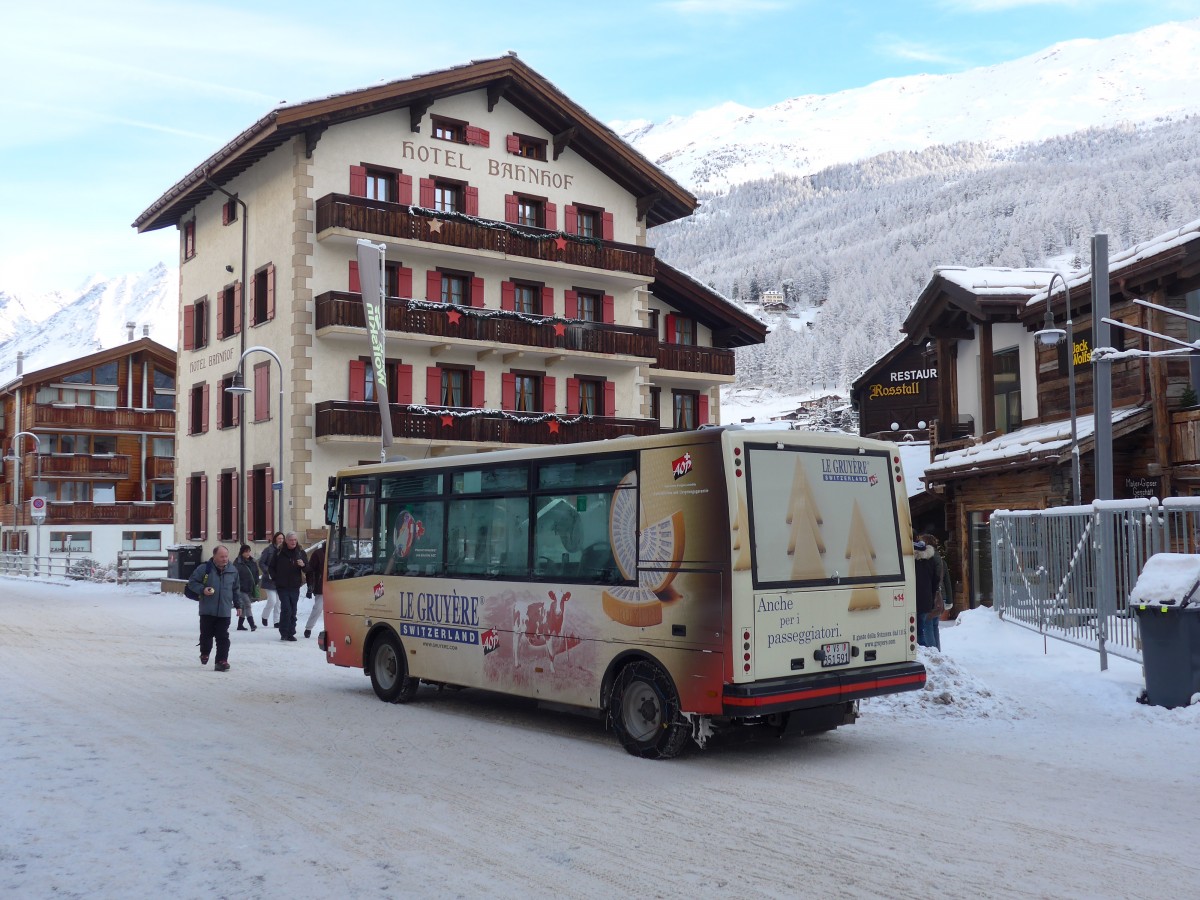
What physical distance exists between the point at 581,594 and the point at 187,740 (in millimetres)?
3688

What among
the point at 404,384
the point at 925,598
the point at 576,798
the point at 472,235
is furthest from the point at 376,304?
the point at 576,798

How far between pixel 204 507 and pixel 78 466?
25418mm

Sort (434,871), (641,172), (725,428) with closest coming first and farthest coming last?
(434,871)
(725,428)
(641,172)

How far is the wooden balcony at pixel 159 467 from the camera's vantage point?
2511 inches

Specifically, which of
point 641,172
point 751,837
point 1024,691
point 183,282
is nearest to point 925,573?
point 1024,691

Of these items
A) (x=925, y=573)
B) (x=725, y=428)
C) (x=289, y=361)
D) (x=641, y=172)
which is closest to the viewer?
(x=725, y=428)

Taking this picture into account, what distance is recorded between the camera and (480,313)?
1442 inches

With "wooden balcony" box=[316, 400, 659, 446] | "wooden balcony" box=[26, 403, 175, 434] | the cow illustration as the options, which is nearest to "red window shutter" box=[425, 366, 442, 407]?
"wooden balcony" box=[316, 400, 659, 446]

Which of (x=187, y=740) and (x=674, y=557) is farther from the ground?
(x=674, y=557)

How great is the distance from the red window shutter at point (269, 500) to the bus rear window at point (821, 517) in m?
27.3

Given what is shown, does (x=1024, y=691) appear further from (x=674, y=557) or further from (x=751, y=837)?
(x=751, y=837)

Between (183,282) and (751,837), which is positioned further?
(183,282)

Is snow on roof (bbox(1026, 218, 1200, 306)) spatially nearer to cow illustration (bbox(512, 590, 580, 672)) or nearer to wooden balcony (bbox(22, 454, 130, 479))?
cow illustration (bbox(512, 590, 580, 672))

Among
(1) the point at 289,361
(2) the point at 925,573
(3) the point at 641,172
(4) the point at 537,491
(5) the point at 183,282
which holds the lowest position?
(2) the point at 925,573
